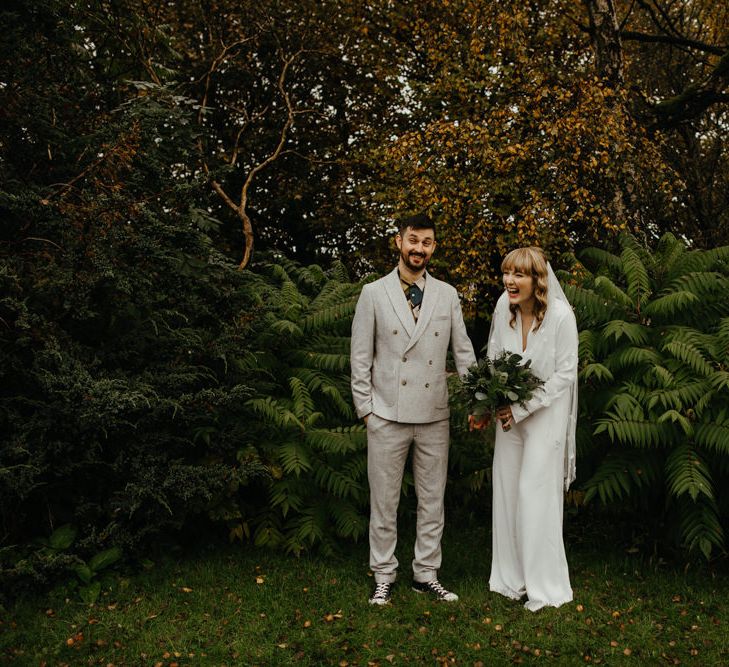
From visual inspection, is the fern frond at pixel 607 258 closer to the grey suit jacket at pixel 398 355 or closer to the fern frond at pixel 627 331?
the fern frond at pixel 627 331

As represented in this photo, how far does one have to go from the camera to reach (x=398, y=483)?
18.8 ft

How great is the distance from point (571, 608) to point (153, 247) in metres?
4.18

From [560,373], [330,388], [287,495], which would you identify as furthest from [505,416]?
[287,495]

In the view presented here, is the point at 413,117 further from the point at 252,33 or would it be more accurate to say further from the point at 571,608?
the point at 571,608

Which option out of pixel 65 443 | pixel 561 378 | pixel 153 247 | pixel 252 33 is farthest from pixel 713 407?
pixel 252 33

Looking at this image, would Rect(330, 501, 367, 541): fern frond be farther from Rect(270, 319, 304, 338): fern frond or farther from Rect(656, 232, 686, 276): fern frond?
Rect(656, 232, 686, 276): fern frond

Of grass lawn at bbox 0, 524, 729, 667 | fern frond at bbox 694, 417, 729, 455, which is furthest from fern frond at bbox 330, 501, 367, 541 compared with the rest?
fern frond at bbox 694, 417, 729, 455

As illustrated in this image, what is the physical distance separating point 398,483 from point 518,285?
1.73 m

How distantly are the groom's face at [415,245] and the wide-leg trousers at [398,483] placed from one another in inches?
46.4

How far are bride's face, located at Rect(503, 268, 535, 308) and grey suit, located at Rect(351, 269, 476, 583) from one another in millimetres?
446

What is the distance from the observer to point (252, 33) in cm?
1608

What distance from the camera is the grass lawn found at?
4906mm

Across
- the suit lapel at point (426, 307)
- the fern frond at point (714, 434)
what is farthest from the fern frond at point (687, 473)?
the suit lapel at point (426, 307)

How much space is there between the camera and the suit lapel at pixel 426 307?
558cm
